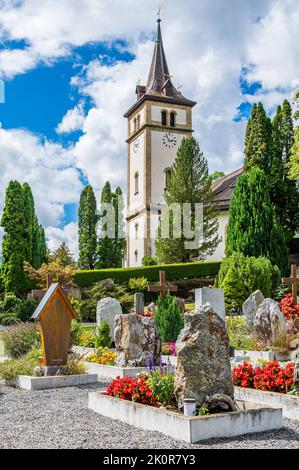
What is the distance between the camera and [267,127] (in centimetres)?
3362

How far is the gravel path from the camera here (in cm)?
529

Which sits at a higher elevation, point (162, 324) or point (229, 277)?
point (229, 277)

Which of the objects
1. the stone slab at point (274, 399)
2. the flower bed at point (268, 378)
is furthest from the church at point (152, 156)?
the stone slab at point (274, 399)

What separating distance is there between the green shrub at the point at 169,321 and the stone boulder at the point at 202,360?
7595 millimetres

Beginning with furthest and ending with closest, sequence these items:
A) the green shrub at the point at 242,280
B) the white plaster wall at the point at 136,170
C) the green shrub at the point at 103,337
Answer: the white plaster wall at the point at 136,170 → the green shrub at the point at 242,280 → the green shrub at the point at 103,337

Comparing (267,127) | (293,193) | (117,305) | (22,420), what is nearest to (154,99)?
(267,127)

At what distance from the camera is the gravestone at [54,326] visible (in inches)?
384

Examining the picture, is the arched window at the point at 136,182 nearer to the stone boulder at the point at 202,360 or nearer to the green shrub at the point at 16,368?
the green shrub at the point at 16,368

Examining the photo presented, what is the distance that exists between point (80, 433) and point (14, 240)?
98.1 feet

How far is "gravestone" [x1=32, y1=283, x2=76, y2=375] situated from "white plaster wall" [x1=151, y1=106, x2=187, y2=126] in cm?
3612

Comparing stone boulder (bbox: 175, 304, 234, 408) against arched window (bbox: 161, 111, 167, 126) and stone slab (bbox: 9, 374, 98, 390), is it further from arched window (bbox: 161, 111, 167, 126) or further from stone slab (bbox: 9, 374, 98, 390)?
arched window (bbox: 161, 111, 167, 126)

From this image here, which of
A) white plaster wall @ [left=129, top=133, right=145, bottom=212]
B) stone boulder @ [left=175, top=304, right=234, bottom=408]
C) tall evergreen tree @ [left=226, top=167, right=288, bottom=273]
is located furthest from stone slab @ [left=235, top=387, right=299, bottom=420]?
white plaster wall @ [left=129, top=133, right=145, bottom=212]

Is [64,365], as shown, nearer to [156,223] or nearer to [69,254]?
[156,223]
